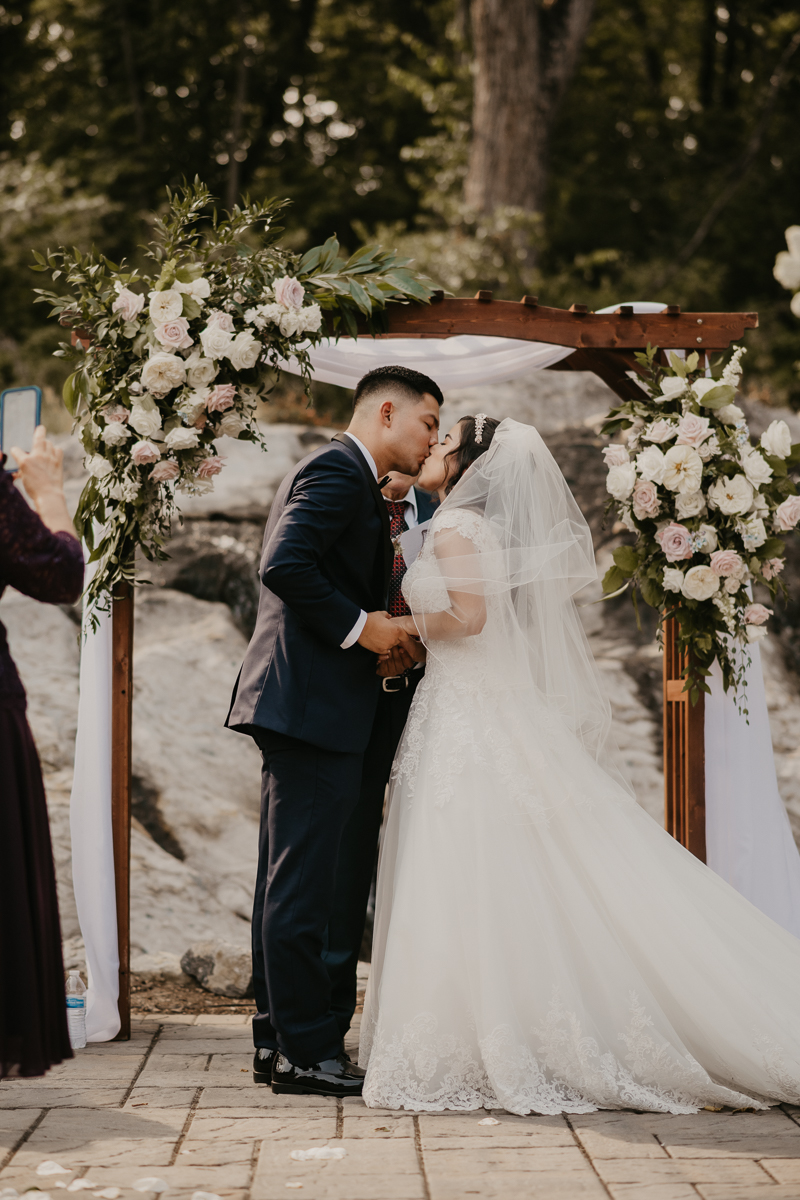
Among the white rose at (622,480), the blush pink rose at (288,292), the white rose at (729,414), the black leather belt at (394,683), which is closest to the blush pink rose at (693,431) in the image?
the white rose at (729,414)

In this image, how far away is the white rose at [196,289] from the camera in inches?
150

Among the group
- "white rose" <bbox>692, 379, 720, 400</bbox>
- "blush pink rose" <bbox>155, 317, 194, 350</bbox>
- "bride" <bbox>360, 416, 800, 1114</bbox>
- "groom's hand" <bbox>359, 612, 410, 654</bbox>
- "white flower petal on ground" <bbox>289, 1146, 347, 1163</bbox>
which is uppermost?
"blush pink rose" <bbox>155, 317, 194, 350</bbox>

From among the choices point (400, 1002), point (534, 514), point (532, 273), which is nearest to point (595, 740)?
point (534, 514)

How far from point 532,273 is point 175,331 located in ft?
27.1

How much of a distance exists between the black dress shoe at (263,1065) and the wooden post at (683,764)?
6.11 ft

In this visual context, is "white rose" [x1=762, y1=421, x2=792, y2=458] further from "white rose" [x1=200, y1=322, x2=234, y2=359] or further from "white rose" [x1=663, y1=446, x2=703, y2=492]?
"white rose" [x1=200, y1=322, x2=234, y2=359]

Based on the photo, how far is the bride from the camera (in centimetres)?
313

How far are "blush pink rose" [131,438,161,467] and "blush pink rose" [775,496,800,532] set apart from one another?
2298mm

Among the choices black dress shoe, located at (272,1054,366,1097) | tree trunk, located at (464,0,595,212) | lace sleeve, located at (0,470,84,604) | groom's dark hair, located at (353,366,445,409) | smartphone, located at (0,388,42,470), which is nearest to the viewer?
lace sleeve, located at (0,470,84,604)

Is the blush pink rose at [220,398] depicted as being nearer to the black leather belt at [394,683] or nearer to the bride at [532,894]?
the bride at [532,894]

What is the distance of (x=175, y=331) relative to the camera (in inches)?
147

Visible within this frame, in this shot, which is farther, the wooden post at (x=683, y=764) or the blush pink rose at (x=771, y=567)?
the wooden post at (x=683, y=764)

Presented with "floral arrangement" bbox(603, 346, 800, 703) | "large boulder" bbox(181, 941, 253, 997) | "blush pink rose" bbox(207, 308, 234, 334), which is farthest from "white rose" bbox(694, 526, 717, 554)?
"large boulder" bbox(181, 941, 253, 997)

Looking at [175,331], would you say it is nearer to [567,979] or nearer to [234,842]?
[567,979]
